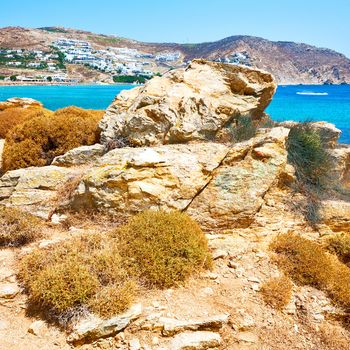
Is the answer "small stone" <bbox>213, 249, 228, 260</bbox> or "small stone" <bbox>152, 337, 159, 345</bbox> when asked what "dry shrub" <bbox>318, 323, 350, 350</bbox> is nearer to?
"small stone" <bbox>213, 249, 228, 260</bbox>

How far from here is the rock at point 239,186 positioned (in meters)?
7.49

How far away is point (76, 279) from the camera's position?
17.3 feet

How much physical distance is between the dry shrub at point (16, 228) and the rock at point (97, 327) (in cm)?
263

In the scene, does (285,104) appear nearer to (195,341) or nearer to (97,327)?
(195,341)

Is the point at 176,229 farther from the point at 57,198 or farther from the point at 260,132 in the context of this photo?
the point at 260,132

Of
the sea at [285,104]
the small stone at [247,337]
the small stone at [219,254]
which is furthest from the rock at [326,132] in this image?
the small stone at [247,337]

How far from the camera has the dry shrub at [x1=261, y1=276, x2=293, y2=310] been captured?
5873 mm

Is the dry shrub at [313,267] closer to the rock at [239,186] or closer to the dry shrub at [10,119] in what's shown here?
the rock at [239,186]

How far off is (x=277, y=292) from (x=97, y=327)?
3.15 m

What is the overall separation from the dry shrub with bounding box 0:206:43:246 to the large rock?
12.2 ft

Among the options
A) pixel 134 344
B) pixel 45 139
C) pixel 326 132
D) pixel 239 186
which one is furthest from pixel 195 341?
pixel 326 132

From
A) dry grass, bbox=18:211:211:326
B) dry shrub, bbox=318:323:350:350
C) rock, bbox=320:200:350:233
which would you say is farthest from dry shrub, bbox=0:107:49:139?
dry shrub, bbox=318:323:350:350

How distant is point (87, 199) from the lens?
Result: 24.7 ft

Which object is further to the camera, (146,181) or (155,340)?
(146,181)
